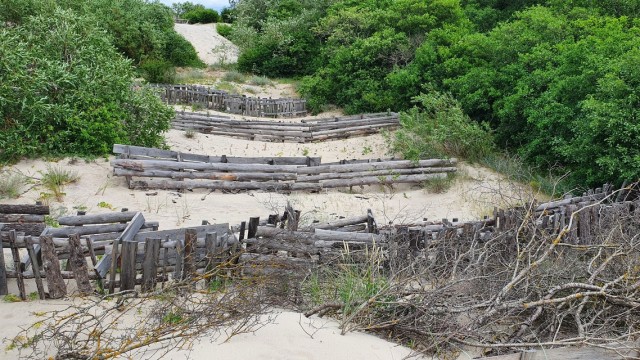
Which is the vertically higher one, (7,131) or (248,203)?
(7,131)

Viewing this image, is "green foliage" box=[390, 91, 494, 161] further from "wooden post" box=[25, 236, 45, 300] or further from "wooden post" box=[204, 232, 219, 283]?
"wooden post" box=[25, 236, 45, 300]

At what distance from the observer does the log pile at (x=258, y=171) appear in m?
12.1

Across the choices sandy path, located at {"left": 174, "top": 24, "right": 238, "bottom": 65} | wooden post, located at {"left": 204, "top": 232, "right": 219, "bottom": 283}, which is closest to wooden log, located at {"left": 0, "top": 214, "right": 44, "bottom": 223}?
wooden post, located at {"left": 204, "top": 232, "right": 219, "bottom": 283}

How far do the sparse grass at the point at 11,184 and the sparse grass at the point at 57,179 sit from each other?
0.40m

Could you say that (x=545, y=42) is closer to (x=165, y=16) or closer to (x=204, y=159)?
(x=204, y=159)

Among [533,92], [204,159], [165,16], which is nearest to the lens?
[204,159]

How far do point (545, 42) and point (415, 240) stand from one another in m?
11.4

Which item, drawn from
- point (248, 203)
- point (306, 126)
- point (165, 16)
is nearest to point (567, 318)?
point (248, 203)

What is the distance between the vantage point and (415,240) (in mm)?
7668

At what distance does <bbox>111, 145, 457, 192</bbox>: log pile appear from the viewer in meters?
12.1

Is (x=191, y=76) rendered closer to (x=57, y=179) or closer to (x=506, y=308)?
(x=57, y=179)

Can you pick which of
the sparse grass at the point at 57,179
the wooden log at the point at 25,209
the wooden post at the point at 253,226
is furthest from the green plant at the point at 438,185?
the wooden log at the point at 25,209

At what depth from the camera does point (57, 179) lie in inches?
436

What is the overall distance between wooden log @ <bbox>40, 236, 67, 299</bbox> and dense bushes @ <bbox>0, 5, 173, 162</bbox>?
6365 mm
